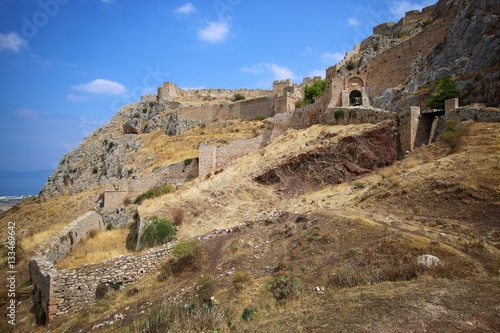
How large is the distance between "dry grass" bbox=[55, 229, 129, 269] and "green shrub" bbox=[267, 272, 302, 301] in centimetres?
842

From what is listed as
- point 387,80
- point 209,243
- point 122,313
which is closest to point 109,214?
point 209,243

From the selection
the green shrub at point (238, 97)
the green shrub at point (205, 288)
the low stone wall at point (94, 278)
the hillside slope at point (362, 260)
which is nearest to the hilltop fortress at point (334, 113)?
the low stone wall at point (94, 278)

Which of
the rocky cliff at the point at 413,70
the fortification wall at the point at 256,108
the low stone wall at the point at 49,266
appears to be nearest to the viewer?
the low stone wall at the point at 49,266

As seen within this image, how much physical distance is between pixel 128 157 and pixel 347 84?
26.4 m

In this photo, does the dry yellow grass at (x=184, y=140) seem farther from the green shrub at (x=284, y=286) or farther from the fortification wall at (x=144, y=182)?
the green shrub at (x=284, y=286)

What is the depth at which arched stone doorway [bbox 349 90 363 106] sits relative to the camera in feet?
84.4

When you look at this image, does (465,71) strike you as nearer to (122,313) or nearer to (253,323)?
(253,323)

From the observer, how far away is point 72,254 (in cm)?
1538

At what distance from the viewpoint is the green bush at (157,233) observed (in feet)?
47.0

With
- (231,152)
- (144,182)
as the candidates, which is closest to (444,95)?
(231,152)

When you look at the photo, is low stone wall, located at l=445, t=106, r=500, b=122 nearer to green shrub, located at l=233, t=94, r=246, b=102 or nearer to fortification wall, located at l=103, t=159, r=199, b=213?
fortification wall, located at l=103, t=159, r=199, b=213

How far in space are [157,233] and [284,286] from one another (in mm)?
8446

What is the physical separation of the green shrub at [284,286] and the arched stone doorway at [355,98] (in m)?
20.5

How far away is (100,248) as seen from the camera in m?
16.2
